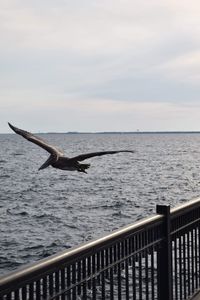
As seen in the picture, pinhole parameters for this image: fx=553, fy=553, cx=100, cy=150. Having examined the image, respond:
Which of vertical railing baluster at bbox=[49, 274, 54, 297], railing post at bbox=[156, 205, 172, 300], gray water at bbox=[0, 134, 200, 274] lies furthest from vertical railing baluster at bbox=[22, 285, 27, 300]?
gray water at bbox=[0, 134, 200, 274]

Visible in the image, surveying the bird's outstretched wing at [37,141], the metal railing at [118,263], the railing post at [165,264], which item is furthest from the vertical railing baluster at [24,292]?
the railing post at [165,264]

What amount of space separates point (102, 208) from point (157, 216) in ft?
111

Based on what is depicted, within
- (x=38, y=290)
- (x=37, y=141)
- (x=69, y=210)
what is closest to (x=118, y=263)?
(x=38, y=290)

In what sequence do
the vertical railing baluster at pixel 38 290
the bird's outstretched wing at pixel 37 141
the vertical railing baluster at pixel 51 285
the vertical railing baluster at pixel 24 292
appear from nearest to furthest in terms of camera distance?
the vertical railing baluster at pixel 24 292 → the vertical railing baluster at pixel 38 290 → the vertical railing baluster at pixel 51 285 → the bird's outstretched wing at pixel 37 141

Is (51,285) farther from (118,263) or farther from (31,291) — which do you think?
(118,263)

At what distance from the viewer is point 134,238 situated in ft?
14.5

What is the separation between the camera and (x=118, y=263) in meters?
4.19

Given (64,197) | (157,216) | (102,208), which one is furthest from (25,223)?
(157,216)

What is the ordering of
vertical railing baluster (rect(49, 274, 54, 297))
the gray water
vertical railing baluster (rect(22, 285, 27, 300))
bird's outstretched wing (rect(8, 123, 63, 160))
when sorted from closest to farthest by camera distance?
vertical railing baluster (rect(22, 285, 27, 300)) < vertical railing baluster (rect(49, 274, 54, 297)) < bird's outstretched wing (rect(8, 123, 63, 160)) < the gray water

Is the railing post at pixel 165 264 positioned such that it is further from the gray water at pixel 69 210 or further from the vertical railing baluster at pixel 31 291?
the gray water at pixel 69 210

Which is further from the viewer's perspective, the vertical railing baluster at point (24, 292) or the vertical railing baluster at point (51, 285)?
the vertical railing baluster at point (51, 285)

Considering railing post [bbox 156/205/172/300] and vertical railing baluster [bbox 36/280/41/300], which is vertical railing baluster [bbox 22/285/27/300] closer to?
vertical railing baluster [bbox 36/280/41/300]

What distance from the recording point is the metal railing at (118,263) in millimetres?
3201

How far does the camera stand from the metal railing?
10.5 feet
